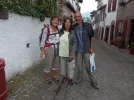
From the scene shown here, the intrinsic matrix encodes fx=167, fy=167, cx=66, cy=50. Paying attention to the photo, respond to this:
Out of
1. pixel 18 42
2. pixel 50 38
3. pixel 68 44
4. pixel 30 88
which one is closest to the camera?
pixel 30 88

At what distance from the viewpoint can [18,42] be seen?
4.61 m

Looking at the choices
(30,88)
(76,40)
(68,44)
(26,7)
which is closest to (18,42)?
(26,7)

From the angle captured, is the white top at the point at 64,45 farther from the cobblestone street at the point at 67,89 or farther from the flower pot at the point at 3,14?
the flower pot at the point at 3,14

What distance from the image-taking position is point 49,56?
423cm

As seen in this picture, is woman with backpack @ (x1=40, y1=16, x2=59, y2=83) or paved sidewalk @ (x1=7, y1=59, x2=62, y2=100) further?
woman with backpack @ (x1=40, y1=16, x2=59, y2=83)

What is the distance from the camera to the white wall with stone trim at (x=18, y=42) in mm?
3945

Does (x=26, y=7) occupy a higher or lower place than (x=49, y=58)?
higher

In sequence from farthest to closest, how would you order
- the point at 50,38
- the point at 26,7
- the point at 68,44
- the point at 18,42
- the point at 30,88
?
the point at 26,7 < the point at 18,42 < the point at 50,38 < the point at 68,44 < the point at 30,88

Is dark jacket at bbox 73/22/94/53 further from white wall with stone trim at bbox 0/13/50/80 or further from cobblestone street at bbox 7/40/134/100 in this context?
white wall with stone trim at bbox 0/13/50/80

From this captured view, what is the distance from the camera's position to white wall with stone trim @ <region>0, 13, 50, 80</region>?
395 centimetres

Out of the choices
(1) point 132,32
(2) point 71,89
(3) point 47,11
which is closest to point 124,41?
(1) point 132,32

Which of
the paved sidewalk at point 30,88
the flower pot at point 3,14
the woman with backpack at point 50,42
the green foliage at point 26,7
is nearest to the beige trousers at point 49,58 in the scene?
the woman with backpack at point 50,42

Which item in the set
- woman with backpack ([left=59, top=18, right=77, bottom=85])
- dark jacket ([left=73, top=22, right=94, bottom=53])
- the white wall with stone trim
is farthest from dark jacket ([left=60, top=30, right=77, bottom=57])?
the white wall with stone trim

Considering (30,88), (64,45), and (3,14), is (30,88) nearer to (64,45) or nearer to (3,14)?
(64,45)
